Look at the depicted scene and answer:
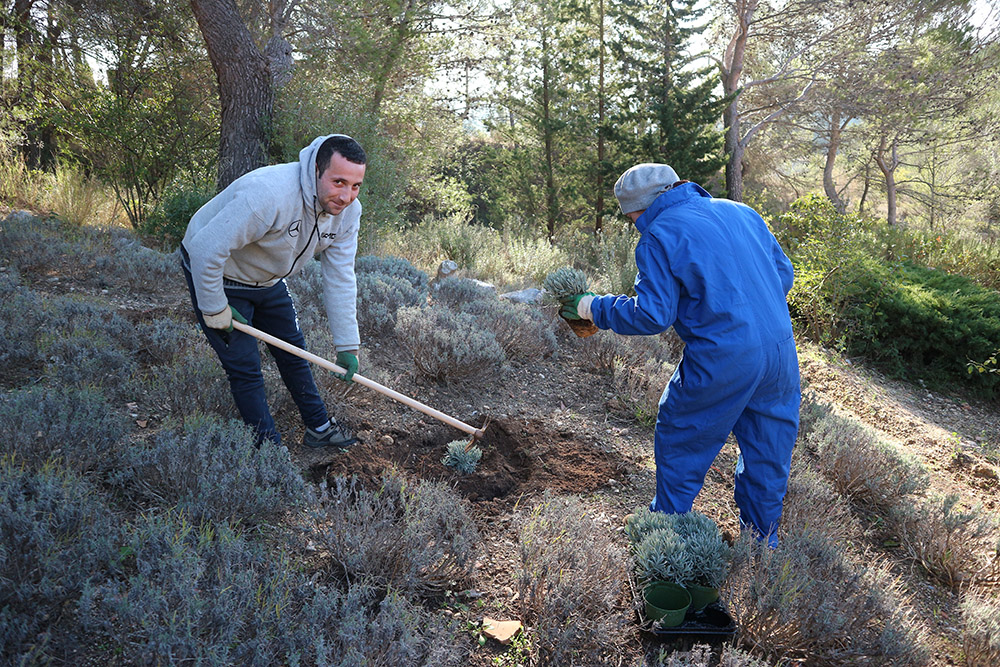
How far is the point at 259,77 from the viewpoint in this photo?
7480mm

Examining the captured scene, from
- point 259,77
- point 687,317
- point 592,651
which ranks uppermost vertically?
point 259,77

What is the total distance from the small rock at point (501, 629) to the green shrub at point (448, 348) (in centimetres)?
236

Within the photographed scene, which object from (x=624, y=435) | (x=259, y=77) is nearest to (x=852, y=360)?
(x=624, y=435)

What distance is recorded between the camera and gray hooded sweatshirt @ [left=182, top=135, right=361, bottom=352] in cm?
263

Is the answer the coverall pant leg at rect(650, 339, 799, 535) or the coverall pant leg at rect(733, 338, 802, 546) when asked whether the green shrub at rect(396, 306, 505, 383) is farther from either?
the coverall pant leg at rect(733, 338, 802, 546)

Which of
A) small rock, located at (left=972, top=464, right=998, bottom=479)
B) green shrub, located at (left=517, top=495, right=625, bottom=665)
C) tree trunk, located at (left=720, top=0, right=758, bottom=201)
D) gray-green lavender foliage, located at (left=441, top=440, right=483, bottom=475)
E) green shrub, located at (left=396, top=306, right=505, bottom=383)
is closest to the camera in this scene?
green shrub, located at (left=517, top=495, right=625, bottom=665)

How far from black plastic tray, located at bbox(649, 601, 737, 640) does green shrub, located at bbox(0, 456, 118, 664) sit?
192cm

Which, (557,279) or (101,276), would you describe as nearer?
(557,279)

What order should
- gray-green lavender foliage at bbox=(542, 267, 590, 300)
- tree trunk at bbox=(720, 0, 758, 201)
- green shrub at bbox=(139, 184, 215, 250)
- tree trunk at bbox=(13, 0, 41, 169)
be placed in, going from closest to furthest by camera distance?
gray-green lavender foliage at bbox=(542, 267, 590, 300)
green shrub at bbox=(139, 184, 215, 250)
tree trunk at bbox=(13, 0, 41, 169)
tree trunk at bbox=(720, 0, 758, 201)

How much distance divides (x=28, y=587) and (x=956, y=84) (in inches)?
670

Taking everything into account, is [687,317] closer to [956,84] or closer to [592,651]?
[592,651]

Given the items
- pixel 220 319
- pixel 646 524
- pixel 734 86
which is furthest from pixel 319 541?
pixel 734 86

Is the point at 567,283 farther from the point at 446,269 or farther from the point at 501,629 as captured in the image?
the point at 446,269

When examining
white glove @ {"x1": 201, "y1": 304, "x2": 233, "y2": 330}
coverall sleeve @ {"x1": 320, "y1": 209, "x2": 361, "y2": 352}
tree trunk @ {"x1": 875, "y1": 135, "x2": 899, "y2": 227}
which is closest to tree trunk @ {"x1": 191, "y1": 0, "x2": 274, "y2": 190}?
coverall sleeve @ {"x1": 320, "y1": 209, "x2": 361, "y2": 352}
